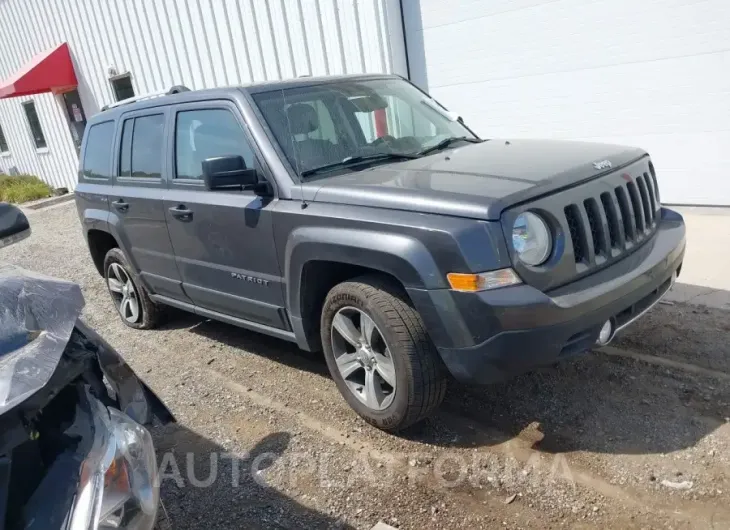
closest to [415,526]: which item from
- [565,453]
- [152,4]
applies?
[565,453]

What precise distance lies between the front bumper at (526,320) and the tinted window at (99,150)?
354cm

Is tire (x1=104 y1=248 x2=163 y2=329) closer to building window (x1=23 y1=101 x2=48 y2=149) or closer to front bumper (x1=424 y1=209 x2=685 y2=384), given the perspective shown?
front bumper (x1=424 y1=209 x2=685 y2=384)

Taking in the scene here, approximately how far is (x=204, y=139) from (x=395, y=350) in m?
2.02

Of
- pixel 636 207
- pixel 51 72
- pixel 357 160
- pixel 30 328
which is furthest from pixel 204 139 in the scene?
pixel 51 72

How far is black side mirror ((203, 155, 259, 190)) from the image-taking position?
11.6 ft

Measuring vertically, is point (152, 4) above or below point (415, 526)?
above

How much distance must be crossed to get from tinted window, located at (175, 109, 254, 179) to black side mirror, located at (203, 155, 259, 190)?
8.2 inches

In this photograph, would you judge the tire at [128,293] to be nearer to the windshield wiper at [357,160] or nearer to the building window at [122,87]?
the windshield wiper at [357,160]

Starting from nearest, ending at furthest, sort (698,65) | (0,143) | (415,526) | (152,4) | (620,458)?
(415,526)
(620,458)
(698,65)
(152,4)
(0,143)

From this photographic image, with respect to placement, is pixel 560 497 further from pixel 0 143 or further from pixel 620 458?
pixel 0 143

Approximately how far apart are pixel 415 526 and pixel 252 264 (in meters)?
1.83

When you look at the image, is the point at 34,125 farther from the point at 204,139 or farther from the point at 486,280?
the point at 486,280

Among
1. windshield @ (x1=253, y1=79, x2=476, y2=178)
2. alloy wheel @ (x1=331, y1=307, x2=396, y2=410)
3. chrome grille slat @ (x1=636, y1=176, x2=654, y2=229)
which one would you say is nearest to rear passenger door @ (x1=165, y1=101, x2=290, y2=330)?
windshield @ (x1=253, y1=79, x2=476, y2=178)

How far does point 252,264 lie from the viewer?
389 centimetres
